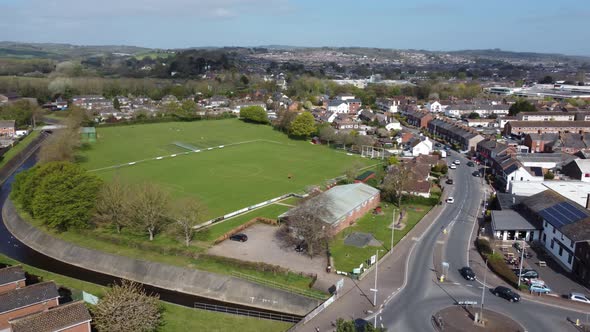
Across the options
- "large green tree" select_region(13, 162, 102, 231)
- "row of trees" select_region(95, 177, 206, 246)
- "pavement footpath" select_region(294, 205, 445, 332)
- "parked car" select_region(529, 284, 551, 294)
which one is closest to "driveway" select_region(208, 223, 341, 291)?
"pavement footpath" select_region(294, 205, 445, 332)

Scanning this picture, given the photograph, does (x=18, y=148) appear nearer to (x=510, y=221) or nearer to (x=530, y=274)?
(x=510, y=221)

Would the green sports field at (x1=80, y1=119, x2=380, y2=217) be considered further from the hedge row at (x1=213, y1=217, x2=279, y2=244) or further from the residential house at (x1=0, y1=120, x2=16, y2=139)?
the residential house at (x1=0, y1=120, x2=16, y2=139)

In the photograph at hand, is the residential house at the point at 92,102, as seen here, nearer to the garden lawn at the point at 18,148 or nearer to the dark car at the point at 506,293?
the garden lawn at the point at 18,148

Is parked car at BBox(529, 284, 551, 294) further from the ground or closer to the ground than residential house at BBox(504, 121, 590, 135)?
closer to the ground

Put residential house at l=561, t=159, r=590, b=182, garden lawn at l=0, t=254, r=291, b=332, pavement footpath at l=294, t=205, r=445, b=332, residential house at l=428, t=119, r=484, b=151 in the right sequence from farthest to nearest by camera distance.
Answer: residential house at l=428, t=119, r=484, b=151
residential house at l=561, t=159, r=590, b=182
garden lawn at l=0, t=254, r=291, b=332
pavement footpath at l=294, t=205, r=445, b=332

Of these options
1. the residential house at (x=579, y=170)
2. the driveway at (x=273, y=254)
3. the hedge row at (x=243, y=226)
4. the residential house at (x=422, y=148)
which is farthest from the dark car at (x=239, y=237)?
the residential house at (x=422, y=148)

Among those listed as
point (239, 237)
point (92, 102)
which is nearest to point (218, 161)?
point (239, 237)
